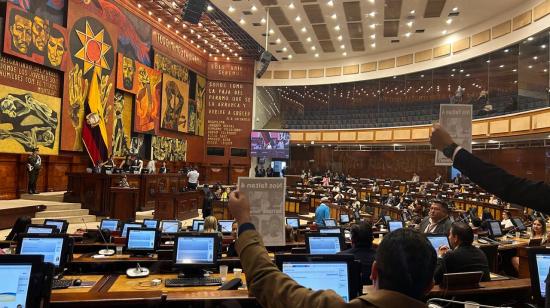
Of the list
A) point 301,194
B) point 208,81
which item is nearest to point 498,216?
point 301,194

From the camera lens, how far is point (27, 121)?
12422mm

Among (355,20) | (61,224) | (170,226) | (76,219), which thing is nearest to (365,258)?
(170,226)

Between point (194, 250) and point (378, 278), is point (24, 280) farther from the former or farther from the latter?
point (194, 250)

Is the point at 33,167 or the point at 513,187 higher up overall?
the point at 513,187

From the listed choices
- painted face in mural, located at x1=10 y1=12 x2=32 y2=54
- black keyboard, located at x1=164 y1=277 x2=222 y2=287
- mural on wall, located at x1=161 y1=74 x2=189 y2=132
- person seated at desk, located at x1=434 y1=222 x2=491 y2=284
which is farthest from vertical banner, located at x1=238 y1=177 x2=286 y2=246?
mural on wall, located at x1=161 y1=74 x2=189 y2=132

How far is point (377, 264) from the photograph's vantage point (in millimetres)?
1407

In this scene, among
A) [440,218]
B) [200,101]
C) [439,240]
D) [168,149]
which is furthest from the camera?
[200,101]

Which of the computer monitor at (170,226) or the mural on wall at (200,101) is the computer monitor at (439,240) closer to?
the computer monitor at (170,226)

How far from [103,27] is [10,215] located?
8285 mm

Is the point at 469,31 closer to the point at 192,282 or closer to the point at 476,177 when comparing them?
the point at 192,282

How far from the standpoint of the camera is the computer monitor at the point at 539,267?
3.16m

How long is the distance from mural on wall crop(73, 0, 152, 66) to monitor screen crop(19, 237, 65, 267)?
1273 centimetres

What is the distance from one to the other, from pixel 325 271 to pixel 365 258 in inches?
59.2

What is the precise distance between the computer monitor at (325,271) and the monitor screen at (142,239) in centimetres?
327
